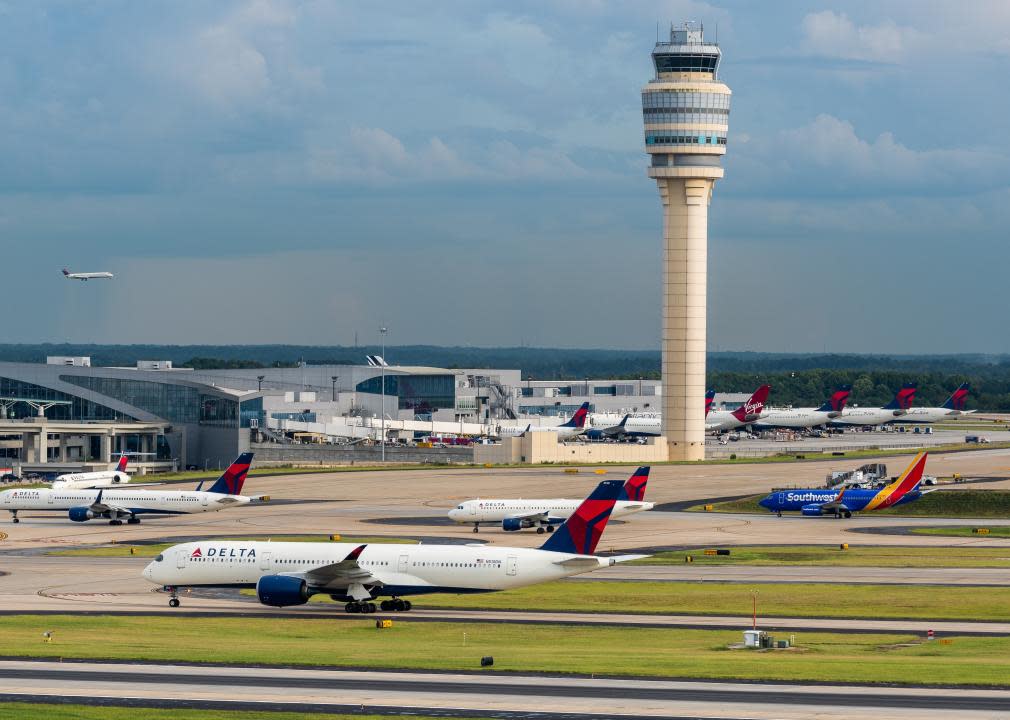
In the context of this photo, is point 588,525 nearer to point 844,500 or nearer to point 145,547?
point 145,547

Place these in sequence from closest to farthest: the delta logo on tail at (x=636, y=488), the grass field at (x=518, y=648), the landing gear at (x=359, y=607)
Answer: the grass field at (x=518, y=648), the landing gear at (x=359, y=607), the delta logo on tail at (x=636, y=488)

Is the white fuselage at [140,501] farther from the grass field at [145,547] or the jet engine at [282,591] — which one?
the jet engine at [282,591]

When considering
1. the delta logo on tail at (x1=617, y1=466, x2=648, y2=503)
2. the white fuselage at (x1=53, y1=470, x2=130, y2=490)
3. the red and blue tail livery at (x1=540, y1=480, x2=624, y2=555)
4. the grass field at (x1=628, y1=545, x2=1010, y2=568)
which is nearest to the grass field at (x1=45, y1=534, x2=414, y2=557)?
the delta logo on tail at (x1=617, y1=466, x2=648, y2=503)

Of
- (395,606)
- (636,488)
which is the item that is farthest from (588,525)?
(636,488)

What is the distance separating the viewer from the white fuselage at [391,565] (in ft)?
235

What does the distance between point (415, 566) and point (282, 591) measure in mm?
6458

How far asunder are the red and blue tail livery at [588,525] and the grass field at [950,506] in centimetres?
6585

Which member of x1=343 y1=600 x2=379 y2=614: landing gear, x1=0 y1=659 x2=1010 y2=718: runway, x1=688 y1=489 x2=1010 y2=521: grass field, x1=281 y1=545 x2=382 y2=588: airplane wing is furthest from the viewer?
x1=688 y1=489 x2=1010 y2=521: grass field

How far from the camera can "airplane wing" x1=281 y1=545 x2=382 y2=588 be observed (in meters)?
71.9

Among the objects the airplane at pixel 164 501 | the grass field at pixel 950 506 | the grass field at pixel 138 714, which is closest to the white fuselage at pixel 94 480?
the airplane at pixel 164 501

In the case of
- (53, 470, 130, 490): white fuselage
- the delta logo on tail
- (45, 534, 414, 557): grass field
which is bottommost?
(45, 534, 414, 557): grass field

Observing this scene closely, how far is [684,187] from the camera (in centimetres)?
19050

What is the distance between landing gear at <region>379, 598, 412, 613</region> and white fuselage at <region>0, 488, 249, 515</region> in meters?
55.4

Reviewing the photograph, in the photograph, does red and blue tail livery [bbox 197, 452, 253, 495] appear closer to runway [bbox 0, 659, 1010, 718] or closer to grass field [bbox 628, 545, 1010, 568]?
grass field [bbox 628, 545, 1010, 568]
